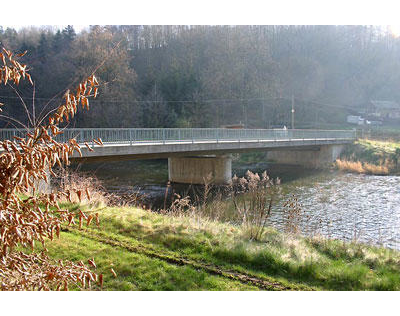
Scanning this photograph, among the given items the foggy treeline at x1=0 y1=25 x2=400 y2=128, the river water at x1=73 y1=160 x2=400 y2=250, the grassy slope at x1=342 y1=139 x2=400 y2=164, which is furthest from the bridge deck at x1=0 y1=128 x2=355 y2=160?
the foggy treeline at x1=0 y1=25 x2=400 y2=128

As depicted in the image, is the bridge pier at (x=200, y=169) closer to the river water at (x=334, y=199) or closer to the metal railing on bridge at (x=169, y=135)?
the river water at (x=334, y=199)

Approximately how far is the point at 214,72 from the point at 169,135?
4441 centimetres

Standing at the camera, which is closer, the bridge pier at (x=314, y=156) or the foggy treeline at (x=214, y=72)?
the bridge pier at (x=314, y=156)

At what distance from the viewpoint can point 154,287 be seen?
527 centimetres

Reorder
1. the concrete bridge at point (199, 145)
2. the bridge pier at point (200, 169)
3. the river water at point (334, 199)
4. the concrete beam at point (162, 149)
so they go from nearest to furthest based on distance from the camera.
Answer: the river water at point (334, 199) < the concrete beam at point (162, 149) < the concrete bridge at point (199, 145) < the bridge pier at point (200, 169)

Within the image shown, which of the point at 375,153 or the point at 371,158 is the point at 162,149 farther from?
the point at 375,153

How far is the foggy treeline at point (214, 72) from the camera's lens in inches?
1783

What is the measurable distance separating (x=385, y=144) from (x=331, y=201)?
25502 millimetres

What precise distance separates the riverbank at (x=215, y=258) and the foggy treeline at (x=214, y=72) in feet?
80.9

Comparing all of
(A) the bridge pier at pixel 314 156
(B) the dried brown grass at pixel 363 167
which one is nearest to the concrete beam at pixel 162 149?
(B) the dried brown grass at pixel 363 167
